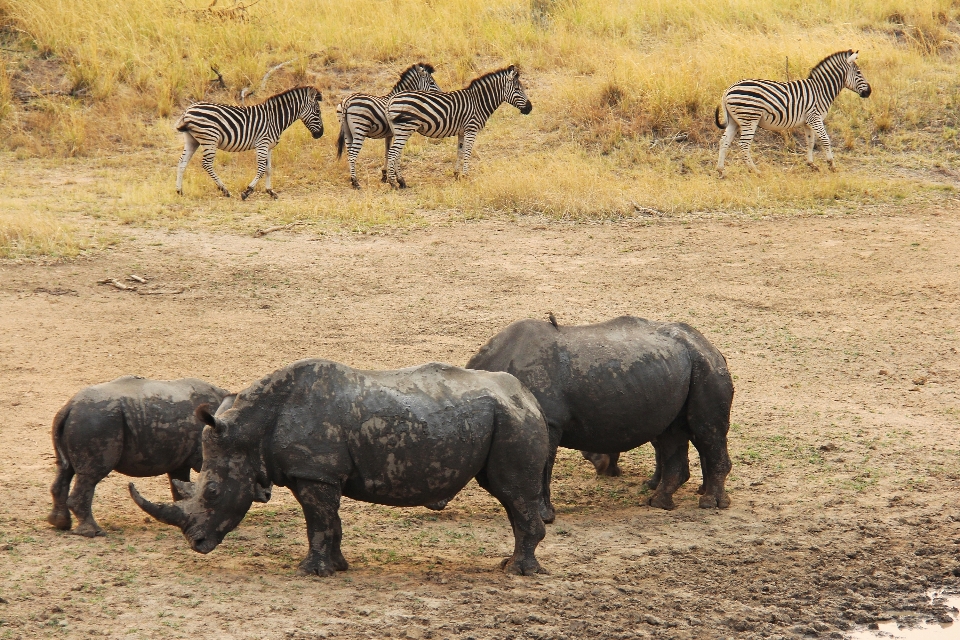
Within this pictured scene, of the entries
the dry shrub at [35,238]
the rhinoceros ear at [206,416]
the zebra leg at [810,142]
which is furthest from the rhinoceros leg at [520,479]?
the zebra leg at [810,142]

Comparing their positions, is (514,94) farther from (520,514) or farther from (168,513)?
(168,513)

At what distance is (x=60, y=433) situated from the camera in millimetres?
6605

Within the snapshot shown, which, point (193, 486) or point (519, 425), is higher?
point (519, 425)

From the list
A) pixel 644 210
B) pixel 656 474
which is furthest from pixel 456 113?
pixel 656 474

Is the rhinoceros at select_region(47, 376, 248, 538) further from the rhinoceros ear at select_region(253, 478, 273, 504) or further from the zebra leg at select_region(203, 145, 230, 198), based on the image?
the zebra leg at select_region(203, 145, 230, 198)

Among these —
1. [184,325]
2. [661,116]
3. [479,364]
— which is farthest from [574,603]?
[661,116]

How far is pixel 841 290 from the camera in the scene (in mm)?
12297

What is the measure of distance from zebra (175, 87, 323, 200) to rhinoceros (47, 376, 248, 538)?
943cm

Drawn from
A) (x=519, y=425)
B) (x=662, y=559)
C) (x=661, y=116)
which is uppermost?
(x=661, y=116)

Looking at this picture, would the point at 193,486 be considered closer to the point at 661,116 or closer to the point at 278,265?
the point at 278,265

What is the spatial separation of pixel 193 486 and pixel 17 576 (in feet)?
3.35

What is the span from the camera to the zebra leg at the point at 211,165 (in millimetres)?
16062

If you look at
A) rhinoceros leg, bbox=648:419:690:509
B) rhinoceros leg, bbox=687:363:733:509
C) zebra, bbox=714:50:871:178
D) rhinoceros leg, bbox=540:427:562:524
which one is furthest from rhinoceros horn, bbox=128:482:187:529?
zebra, bbox=714:50:871:178

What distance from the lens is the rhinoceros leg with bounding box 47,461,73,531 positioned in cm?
657
